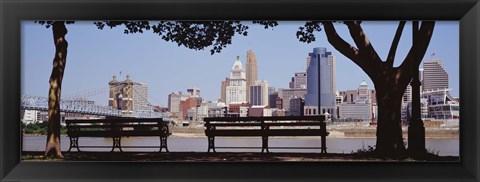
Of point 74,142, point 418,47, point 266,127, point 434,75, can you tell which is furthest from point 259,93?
point 74,142

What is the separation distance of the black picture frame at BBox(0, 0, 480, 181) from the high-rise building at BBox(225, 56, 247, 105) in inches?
57.8

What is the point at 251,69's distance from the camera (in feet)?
28.3

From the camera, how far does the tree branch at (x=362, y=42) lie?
27.5 ft

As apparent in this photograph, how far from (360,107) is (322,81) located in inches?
25.0

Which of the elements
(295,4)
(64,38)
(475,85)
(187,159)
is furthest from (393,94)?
(64,38)

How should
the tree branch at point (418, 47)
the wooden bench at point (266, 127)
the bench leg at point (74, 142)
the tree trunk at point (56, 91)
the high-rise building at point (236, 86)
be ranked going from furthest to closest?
1. the bench leg at point (74, 142)
2. the wooden bench at point (266, 127)
3. the high-rise building at point (236, 86)
4. the tree trunk at point (56, 91)
5. the tree branch at point (418, 47)

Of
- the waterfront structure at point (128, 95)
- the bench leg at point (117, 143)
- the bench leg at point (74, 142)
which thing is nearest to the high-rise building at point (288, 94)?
the waterfront structure at point (128, 95)

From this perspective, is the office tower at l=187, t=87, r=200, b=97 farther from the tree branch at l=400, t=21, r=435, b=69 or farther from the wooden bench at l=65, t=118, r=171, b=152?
the tree branch at l=400, t=21, r=435, b=69

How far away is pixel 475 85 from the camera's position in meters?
7.19

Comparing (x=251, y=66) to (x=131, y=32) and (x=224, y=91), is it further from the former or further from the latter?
(x=131, y=32)

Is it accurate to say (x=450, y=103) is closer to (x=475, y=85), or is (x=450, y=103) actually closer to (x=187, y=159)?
(x=475, y=85)

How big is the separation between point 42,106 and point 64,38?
0.97 m

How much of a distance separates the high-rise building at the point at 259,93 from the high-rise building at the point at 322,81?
583 millimetres

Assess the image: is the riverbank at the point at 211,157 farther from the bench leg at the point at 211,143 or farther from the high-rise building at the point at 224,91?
the high-rise building at the point at 224,91
